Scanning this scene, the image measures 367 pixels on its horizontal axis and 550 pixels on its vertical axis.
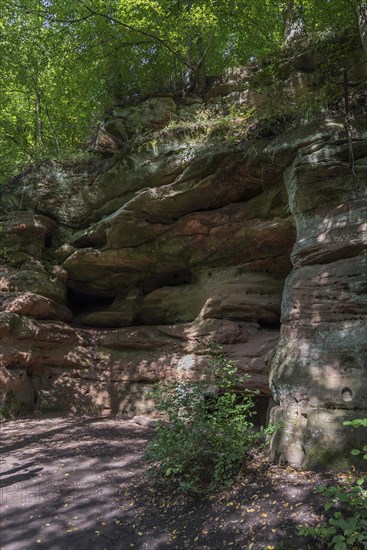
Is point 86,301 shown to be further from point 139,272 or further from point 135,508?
point 135,508

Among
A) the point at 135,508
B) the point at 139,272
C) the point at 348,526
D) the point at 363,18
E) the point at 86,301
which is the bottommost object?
the point at 135,508

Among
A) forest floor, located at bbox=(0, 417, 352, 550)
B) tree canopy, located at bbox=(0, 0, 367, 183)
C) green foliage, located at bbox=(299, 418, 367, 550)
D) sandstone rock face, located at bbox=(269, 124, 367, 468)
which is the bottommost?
forest floor, located at bbox=(0, 417, 352, 550)

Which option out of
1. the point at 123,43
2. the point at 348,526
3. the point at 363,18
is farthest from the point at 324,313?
the point at 123,43

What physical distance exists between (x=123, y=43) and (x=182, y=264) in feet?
24.8

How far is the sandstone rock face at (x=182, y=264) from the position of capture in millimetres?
6281

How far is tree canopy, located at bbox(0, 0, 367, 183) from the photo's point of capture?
10.8 meters

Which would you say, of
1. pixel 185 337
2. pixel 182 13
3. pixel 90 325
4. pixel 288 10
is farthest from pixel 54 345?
pixel 288 10

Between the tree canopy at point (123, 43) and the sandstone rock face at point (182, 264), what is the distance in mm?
1728

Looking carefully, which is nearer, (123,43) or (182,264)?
(182,264)

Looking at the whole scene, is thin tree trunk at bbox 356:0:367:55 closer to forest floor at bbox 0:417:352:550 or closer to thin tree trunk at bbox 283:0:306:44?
thin tree trunk at bbox 283:0:306:44

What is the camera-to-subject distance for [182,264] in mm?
11258

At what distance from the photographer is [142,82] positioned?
42.7ft

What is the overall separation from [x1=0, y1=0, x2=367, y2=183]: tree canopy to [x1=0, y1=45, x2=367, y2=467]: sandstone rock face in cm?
173

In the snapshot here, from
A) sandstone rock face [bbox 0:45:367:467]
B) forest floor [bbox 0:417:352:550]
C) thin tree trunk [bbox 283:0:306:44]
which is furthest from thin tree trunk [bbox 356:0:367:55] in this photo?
forest floor [bbox 0:417:352:550]
